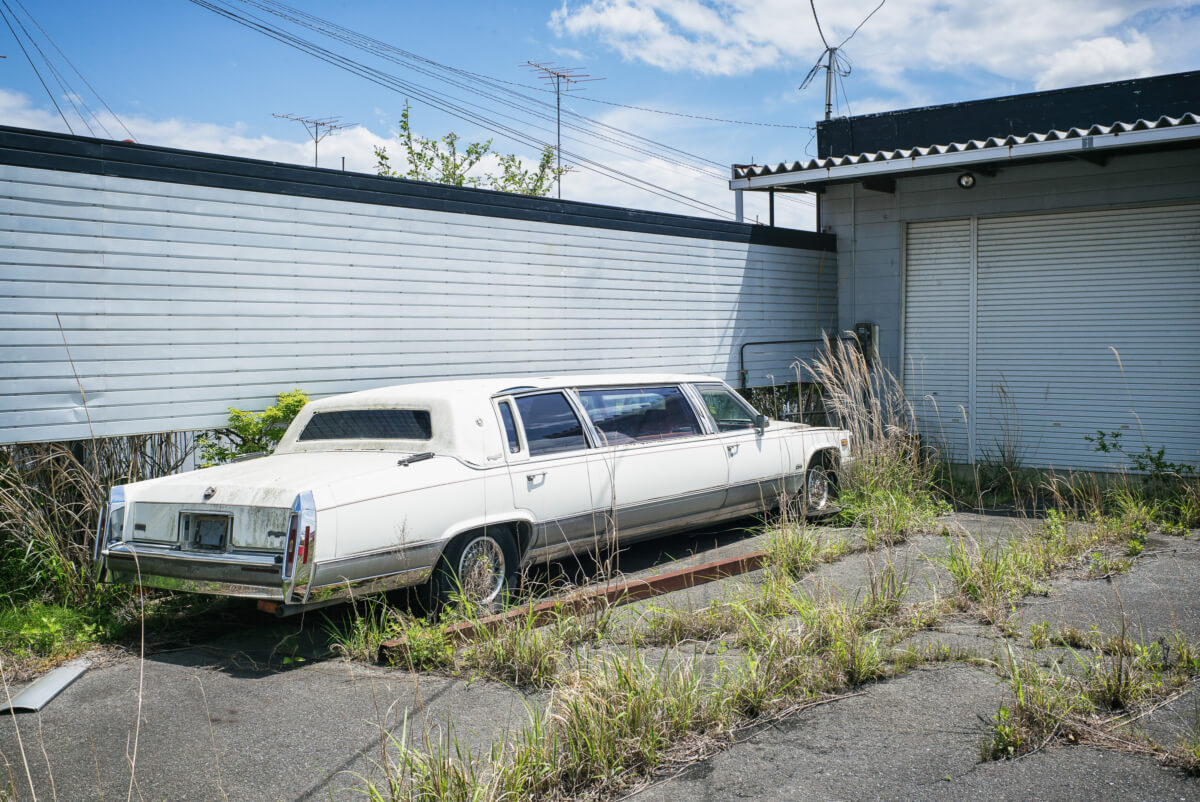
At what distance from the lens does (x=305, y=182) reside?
812cm

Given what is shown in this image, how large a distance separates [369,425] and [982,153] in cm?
762

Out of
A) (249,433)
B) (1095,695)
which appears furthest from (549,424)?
(1095,695)

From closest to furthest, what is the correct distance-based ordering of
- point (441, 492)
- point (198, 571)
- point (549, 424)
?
point (198, 571) → point (441, 492) → point (549, 424)

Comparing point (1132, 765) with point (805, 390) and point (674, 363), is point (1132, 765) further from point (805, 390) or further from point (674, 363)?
point (805, 390)

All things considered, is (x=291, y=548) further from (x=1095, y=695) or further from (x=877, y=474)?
(x=877, y=474)

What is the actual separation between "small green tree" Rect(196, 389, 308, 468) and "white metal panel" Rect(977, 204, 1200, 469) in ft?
25.4

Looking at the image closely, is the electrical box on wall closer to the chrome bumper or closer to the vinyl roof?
the vinyl roof

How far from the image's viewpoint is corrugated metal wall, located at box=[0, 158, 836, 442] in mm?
6684

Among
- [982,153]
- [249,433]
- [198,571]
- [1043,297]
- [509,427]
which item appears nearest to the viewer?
[198,571]

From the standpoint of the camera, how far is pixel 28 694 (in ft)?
15.8

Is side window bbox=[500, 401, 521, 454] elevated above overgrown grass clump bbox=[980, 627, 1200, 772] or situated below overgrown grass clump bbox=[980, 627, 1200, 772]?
above

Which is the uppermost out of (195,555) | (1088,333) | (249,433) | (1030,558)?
(1088,333)

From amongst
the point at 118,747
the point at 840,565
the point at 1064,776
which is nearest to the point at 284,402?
the point at 118,747

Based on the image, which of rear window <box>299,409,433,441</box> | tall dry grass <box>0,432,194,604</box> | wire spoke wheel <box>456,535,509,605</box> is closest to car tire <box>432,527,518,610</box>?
wire spoke wheel <box>456,535,509,605</box>
